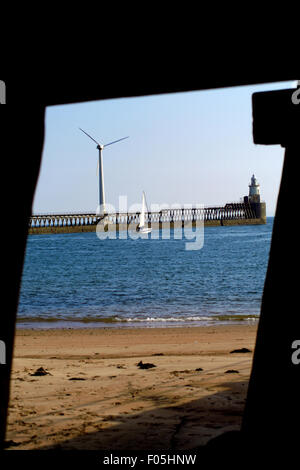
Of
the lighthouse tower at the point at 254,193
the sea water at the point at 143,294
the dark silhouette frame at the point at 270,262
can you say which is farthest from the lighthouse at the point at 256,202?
the dark silhouette frame at the point at 270,262

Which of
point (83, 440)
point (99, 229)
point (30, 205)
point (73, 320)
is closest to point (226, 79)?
point (30, 205)

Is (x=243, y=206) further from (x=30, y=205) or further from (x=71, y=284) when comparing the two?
(x=30, y=205)

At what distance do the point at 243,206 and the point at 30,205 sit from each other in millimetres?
121201

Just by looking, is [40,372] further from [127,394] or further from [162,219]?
[162,219]

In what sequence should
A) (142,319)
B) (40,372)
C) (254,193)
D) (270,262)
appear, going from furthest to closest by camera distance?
(254,193) < (142,319) < (40,372) < (270,262)

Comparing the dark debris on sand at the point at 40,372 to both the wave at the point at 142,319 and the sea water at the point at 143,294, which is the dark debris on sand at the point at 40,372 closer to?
the sea water at the point at 143,294

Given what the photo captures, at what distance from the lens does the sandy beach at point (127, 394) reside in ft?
15.6

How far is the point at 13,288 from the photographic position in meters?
2.64

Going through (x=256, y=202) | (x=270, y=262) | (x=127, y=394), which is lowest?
(x=127, y=394)

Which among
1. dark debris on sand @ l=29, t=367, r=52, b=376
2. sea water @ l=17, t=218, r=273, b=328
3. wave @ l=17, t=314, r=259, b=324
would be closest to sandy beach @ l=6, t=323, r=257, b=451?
dark debris on sand @ l=29, t=367, r=52, b=376

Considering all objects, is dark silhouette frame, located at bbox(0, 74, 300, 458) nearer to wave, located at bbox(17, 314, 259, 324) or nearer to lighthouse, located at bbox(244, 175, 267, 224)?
wave, located at bbox(17, 314, 259, 324)

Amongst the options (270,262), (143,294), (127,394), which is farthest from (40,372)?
(143,294)

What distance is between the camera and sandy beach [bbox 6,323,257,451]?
15.6 ft

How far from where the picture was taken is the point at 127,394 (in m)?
6.45
